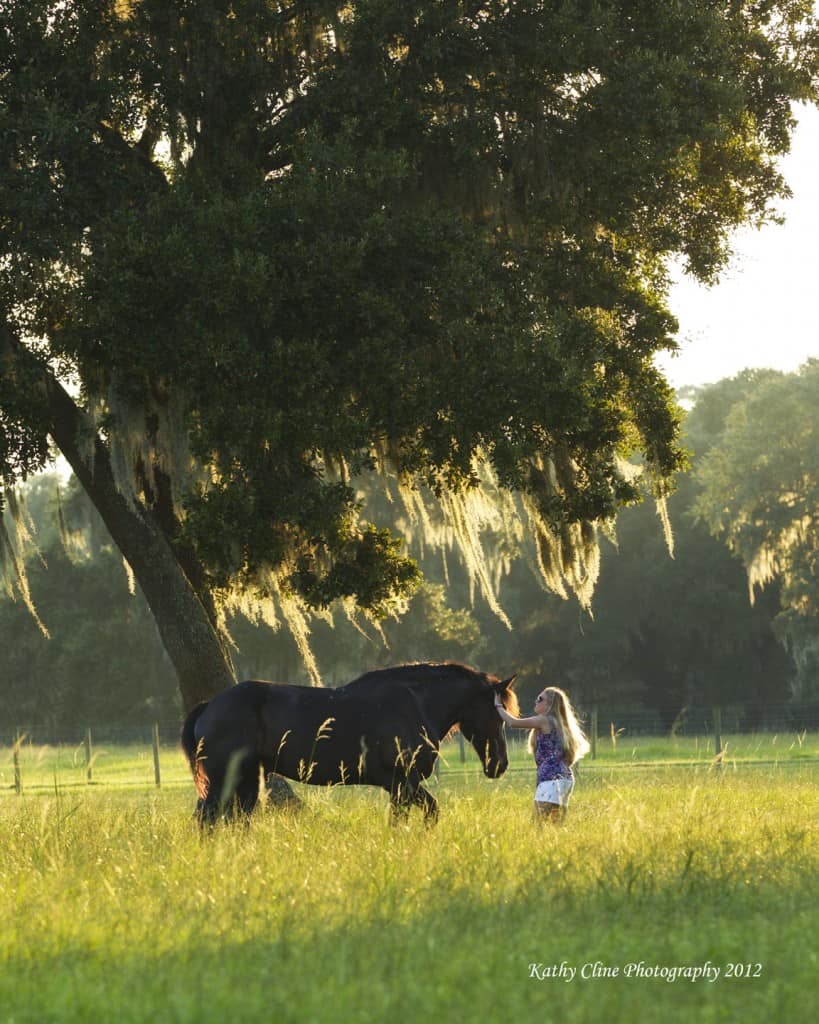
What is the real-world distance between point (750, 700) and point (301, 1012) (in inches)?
2100

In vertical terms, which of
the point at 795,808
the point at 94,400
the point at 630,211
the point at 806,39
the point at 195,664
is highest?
the point at 806,39

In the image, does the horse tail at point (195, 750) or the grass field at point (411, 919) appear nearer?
the grass field at point (411, 919)

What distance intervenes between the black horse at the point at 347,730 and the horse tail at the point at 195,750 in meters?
0.01

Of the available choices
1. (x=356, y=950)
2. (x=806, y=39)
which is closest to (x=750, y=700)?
(x=806, y=39)

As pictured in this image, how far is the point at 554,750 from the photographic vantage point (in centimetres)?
1244

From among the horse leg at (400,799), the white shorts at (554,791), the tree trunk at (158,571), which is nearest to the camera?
the horse leg at (400,799)

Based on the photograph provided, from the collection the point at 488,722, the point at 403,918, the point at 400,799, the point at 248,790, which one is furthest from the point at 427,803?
the point at 403,918

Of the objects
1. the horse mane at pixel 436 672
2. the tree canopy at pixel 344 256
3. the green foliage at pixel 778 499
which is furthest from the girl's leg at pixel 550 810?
the green foliage at pixel 778 499

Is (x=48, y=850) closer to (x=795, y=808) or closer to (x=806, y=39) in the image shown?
(x=795, y=808)

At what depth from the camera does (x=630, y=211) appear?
15477 millimetres

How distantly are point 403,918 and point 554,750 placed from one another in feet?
16.2

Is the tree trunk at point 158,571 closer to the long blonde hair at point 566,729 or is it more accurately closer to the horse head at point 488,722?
the horse head at point 488,722

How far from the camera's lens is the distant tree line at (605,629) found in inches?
1900

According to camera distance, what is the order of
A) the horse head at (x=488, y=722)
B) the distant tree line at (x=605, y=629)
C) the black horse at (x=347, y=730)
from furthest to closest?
the distant tree line at (x=605, y=629) → the horse head at (x=488, y=722) → the black horse at (x=347, y=730)
